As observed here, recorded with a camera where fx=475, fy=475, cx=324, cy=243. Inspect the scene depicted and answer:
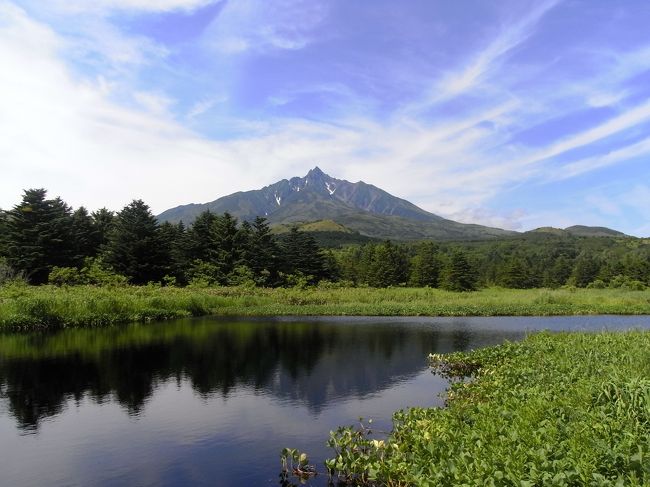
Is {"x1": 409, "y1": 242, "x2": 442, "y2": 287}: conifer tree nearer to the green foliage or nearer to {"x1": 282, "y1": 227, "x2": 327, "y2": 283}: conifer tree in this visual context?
the green foliage

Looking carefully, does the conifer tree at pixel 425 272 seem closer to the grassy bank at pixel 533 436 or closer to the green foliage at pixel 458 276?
the green foliage at pixel 458 276

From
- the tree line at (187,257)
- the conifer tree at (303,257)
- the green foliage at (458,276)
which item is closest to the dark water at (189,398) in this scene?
the tree line at (187,257)

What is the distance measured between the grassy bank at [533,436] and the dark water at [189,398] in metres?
2.07

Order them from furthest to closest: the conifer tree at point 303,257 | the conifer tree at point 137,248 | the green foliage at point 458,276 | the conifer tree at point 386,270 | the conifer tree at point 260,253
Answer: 1. the conifer tree at point 386,270
2. the green foliage at point 458,276
3. the conifer tree at point 303,257
4. the conifer tree at point 260,253
5. the conifer tree at point 137,248

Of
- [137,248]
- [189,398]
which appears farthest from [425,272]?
[189,398]

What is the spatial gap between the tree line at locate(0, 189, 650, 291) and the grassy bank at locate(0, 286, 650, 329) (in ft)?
27.4

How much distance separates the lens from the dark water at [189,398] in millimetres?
11000

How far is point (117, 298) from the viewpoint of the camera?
130 ft

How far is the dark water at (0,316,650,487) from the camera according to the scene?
11.0 metres

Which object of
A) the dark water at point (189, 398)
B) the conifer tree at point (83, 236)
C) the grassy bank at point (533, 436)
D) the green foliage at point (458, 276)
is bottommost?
the dark water at point (189, 398)

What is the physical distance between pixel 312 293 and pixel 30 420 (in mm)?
43156

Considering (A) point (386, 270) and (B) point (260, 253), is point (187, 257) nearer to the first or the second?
(B) point (260, 253)

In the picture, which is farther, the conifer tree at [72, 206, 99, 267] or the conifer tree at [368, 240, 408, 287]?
the conifer tree at [368, 240, 408, 287]

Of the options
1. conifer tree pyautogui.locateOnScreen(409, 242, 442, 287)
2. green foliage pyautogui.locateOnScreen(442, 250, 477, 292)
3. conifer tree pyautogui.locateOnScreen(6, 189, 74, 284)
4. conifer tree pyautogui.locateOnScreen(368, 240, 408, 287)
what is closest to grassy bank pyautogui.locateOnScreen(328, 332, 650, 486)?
conifer tree pyautogui.locateOnScreen(6, 189, 74, 284)
